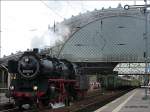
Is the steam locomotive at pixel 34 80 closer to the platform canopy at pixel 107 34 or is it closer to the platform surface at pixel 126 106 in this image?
the platform surface at pixel 126 106

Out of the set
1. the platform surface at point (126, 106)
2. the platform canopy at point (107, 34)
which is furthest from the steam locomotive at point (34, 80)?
the platform canopy at point (107, 34)

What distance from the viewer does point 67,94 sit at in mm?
33500

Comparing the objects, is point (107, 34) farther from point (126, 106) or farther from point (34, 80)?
point (34, 80)

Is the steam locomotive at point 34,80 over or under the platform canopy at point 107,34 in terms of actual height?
under

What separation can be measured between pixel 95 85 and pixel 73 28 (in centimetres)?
7115

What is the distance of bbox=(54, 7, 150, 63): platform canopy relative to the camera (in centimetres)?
14512

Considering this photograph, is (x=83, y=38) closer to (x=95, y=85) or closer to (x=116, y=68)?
(x=116, y=68)

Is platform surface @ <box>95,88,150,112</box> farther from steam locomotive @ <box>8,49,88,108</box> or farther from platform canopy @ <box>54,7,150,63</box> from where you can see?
platform canopy @ <box>54,7,150,63</box>

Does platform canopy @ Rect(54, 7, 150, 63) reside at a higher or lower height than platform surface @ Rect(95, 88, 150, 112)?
higher

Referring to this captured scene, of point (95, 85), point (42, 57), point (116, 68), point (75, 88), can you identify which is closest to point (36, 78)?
point (42, 57)

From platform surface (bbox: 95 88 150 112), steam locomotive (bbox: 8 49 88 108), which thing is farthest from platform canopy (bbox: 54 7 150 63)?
steam locomotive (bbox: 8 49 88 108)

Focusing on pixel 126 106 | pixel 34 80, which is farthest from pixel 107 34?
pixel 34 80

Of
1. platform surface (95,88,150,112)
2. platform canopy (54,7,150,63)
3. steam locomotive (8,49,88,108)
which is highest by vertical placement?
platform canopy (54,7,150,63)

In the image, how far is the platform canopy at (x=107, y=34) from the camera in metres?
145
